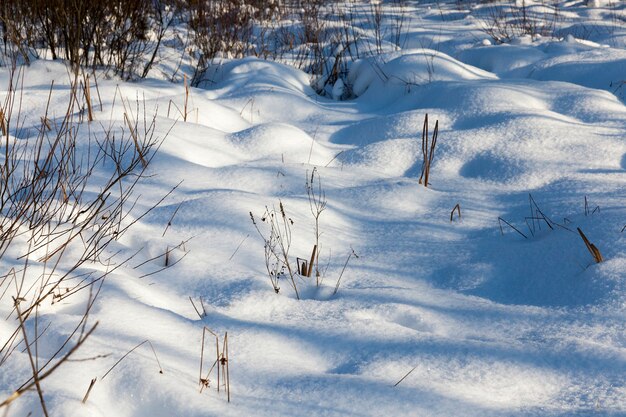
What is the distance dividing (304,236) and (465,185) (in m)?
0.90

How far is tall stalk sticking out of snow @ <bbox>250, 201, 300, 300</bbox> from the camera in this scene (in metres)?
1.83

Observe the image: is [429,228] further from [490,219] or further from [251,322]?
[251,322]

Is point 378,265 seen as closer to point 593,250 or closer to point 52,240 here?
point 593,250

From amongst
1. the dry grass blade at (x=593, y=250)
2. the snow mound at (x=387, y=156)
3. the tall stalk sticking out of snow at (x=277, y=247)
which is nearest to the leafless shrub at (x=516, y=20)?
the snow mound at (x=387, y=156)

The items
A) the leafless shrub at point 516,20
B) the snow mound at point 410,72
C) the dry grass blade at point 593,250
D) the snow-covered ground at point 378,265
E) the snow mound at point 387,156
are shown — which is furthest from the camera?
the leafless shrub at point 516,20

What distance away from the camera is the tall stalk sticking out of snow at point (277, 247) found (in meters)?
1.83

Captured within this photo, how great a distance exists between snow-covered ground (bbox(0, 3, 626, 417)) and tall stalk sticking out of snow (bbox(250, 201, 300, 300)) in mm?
34

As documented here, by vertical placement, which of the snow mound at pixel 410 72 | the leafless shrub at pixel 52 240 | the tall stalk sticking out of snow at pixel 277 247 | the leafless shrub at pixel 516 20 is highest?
the leafless shrub at pixel 516 20

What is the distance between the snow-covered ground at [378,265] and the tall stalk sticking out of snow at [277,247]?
0.03m

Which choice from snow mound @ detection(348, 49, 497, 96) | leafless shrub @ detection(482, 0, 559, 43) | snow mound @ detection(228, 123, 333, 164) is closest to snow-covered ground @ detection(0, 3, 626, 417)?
snow mound @ detection(228, 123, 333, 164)

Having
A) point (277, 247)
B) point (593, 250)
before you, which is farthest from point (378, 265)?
point (593, 250)

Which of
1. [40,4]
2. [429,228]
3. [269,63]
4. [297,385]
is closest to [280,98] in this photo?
[269,63]

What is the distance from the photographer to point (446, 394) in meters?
1.22

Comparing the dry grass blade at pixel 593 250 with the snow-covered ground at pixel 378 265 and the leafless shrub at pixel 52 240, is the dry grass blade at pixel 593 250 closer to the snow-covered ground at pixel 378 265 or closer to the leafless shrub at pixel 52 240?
the snow-covered ground at pixel 378 265
